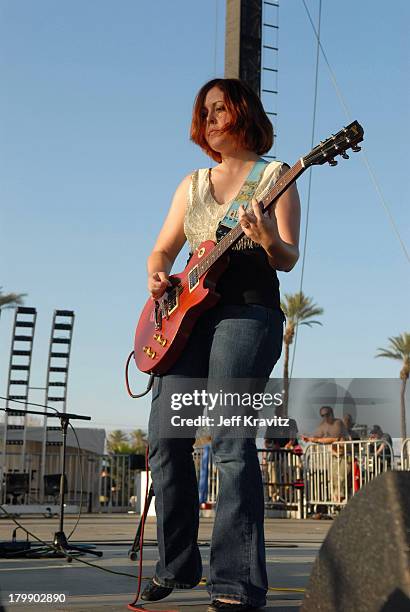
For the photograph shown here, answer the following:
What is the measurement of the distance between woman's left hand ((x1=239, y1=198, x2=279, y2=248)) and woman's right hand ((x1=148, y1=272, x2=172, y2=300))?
572 millimetres

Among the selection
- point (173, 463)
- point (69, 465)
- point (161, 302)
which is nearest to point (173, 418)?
point (173, 463)

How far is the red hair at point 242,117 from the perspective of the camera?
3578mm

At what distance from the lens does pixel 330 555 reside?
188 centimetres

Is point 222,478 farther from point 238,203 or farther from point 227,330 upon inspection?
point 238,203

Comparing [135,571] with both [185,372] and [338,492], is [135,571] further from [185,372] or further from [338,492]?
[338,492]

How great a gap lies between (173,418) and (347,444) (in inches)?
456

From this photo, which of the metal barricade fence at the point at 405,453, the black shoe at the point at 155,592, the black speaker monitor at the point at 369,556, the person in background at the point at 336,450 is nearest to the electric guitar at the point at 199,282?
the black shoe at the point at 155,592

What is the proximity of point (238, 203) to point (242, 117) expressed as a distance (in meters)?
0.38

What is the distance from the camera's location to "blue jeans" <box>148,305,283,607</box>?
305 cm

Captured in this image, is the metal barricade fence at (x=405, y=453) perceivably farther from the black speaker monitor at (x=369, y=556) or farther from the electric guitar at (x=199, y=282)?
the black speaker monitor at (x=369, y=556)

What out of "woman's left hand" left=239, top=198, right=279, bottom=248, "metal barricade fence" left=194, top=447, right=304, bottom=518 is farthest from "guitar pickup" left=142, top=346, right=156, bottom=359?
"metal barricade fence" left=194, top=447, right=304, bottom=518

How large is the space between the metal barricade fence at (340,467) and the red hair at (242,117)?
407 inches

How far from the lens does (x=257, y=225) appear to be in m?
3.07

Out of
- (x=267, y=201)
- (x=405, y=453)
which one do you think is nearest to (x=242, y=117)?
(x=267, y=201)
